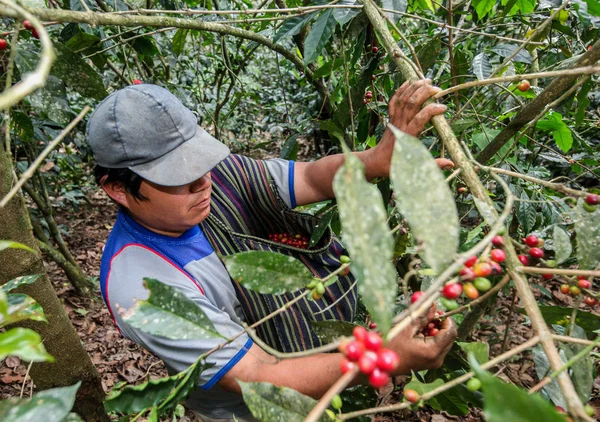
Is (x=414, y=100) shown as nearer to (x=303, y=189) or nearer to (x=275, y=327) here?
(x=303, y=189)

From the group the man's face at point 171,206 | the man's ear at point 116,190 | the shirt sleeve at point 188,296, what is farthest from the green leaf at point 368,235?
the man's ear at point 116,190

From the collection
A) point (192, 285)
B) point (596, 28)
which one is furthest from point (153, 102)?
point (596, 28)

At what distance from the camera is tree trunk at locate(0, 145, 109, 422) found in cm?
116

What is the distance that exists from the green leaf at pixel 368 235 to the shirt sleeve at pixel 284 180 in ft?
3.84

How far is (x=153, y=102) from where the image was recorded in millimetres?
1213

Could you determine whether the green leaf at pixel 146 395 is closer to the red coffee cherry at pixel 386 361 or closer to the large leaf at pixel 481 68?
the red coffee cherry at pixel 386 361

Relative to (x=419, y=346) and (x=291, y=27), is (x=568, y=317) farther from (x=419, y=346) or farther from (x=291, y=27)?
(x=291, y=27)

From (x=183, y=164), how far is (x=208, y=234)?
29 cm

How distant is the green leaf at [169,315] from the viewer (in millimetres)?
683

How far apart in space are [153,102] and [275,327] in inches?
31.9

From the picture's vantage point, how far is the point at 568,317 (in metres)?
0.89

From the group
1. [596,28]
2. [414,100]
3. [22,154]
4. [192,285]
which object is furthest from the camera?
[22,154]

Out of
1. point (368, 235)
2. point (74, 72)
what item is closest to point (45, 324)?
point (74, 72)

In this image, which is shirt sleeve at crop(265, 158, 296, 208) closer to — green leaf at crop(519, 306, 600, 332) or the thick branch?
the thick branch
